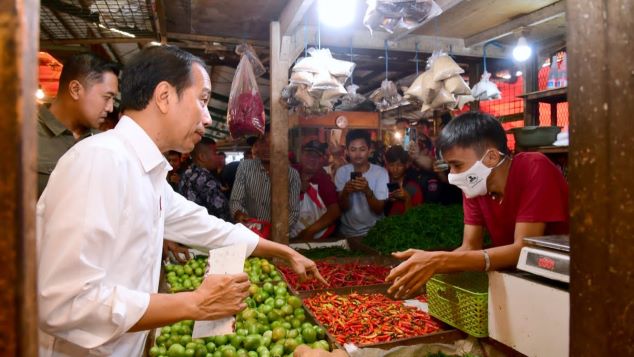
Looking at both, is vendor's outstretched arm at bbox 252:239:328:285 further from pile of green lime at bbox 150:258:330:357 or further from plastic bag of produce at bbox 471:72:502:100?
plastic bag of produce at bbox 471:72:502:100

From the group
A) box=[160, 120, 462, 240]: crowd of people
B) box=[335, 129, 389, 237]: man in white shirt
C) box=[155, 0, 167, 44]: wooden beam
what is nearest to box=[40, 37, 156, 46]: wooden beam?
box=[155, 0, 167, 44]: wooden beam

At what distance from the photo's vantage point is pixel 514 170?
111 inches

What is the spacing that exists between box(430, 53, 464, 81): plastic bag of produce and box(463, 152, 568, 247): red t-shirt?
5.27 feet

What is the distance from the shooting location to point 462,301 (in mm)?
2594

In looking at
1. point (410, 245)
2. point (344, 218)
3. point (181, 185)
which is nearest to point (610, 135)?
point (410, 245)

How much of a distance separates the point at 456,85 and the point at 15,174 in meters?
4.07

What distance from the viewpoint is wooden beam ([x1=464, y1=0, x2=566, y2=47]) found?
14.5 feet

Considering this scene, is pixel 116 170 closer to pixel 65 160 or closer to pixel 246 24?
pixel 65 160

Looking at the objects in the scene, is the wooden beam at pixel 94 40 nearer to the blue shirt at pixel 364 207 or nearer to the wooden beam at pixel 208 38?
the wooden beam at pixel 208 38

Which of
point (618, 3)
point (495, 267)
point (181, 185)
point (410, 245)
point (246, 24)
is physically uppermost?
point (246, 24)

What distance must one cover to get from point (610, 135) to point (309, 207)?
5.74 m

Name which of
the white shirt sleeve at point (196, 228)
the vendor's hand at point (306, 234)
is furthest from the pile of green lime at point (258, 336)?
the vendor's hand at point (306, 234)

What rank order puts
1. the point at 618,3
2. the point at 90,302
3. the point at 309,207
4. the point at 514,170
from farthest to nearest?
the point at 309,207 → the point at 514,170 → the point at 90,302 → the point at 618,3

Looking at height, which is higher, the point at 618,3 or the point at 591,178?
the point at 618,3
